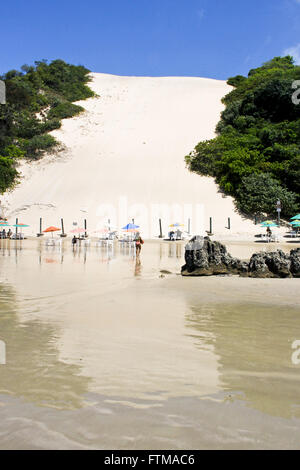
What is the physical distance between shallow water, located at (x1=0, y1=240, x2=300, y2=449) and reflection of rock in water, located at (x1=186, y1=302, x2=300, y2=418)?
0.01 m

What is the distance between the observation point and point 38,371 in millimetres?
3986

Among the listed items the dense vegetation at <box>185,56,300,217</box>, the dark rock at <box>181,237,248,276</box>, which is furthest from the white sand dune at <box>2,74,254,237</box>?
the dark rock at <box>181,237,248,276</box>

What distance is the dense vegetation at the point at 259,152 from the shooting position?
40.4 meters

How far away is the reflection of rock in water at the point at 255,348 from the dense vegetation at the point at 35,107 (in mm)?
46741

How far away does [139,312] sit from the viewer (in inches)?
269

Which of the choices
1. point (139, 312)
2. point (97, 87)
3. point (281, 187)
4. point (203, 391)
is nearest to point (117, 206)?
point (281, 187)

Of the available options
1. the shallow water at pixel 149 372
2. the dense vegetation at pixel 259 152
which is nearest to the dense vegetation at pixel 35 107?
the dense vegetation at pixel 259 152

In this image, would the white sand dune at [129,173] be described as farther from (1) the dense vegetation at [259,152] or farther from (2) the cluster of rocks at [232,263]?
(2) the cluster of rocks at [232,263]

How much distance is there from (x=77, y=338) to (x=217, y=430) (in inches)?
109

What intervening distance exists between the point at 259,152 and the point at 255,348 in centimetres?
4266

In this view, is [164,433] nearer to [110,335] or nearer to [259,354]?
[259,354]

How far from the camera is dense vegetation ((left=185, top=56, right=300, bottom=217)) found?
40375 millimetres

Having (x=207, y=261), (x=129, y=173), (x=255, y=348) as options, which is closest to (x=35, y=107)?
(x=129, y=173)

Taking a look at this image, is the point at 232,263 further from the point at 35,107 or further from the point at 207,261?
the point at 35,107
